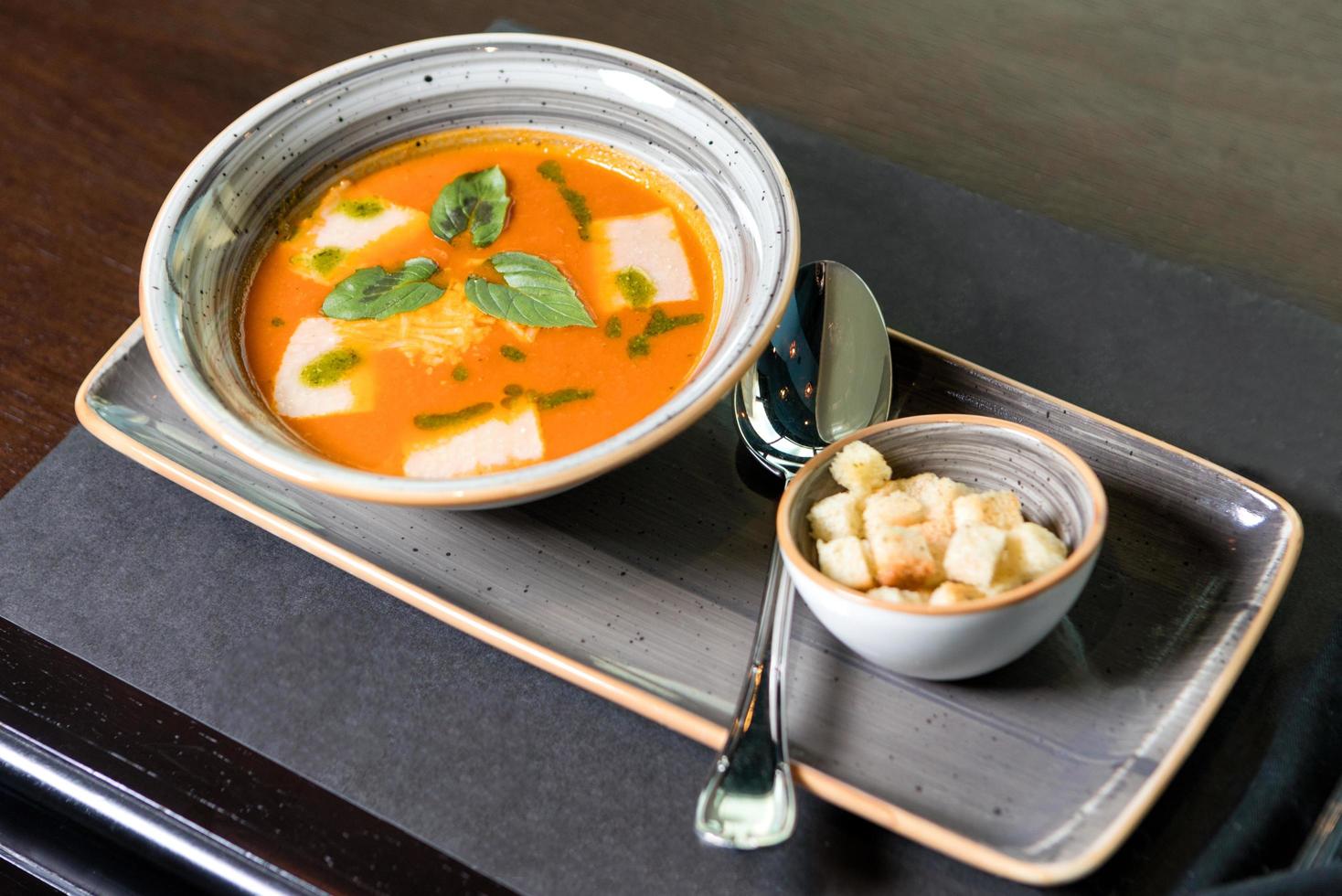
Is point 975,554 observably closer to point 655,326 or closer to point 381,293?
point 655,326

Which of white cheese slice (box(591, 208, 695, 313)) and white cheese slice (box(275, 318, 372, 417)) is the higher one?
white cheese slice (box(591, 208, 695, 313))

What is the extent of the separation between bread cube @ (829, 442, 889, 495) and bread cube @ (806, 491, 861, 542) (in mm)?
20

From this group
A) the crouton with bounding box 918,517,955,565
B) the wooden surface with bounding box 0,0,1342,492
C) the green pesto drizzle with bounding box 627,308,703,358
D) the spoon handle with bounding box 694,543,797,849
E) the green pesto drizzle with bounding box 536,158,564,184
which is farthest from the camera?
the wooden surface with bounding box 0,0,1342,492

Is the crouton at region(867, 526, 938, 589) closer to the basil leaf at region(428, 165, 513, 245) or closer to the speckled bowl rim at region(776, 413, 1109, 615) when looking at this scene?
the speckled bowl rim at region(776, 413, 1109, 615)

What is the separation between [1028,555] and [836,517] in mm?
197

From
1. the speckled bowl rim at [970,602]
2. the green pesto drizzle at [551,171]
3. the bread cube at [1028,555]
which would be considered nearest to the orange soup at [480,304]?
the green pesto drizzle at [551,171]

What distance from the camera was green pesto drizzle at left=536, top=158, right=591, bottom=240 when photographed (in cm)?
174

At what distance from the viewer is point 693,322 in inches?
63.4

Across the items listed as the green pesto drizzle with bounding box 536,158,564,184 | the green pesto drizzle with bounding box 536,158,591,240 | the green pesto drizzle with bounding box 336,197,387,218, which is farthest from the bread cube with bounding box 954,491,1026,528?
the green pesto drizzle with bounding box 336,197,387,218

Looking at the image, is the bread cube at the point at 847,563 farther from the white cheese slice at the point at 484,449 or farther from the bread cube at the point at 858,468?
the white cheese slice at the point at 484,449

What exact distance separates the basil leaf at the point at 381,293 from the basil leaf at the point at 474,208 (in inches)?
3.7

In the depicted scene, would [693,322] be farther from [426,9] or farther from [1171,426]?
[426,9]

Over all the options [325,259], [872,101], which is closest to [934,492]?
[325,259]

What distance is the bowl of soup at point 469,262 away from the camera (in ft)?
4.73
